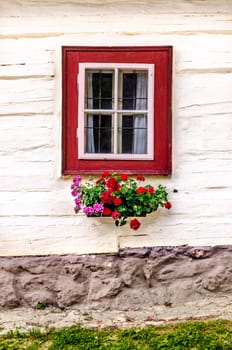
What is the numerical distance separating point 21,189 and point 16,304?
1.01m

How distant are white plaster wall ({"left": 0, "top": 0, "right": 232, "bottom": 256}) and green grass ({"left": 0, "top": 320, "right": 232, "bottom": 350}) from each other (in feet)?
2.48

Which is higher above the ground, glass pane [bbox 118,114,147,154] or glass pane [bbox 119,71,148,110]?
glass pane [bbox 119,71,148,110]

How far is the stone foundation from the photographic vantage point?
15.3 ft

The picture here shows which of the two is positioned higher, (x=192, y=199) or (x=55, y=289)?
(x=192, y=199)

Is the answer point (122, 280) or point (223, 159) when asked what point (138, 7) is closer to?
point (223, 159)

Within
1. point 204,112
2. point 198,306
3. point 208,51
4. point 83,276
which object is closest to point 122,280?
point 83,276

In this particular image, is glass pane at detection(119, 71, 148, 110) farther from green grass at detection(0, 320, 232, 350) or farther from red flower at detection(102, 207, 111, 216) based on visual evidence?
green grass at detection(0, 320, 232, 350)

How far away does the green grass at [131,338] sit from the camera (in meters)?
4.03

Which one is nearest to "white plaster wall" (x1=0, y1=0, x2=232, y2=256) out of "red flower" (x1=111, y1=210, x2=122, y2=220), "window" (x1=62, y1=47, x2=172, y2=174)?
"window" (x1=62, y1=47, x2=172, y2=174)

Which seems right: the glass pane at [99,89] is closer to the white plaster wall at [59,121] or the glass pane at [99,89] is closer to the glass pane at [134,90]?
the glass pane at [134,90]

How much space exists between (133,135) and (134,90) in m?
0.41

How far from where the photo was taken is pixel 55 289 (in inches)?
184

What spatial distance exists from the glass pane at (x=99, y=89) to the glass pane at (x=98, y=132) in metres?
0.11

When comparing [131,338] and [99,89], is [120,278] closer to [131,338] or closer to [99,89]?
[131,338]
